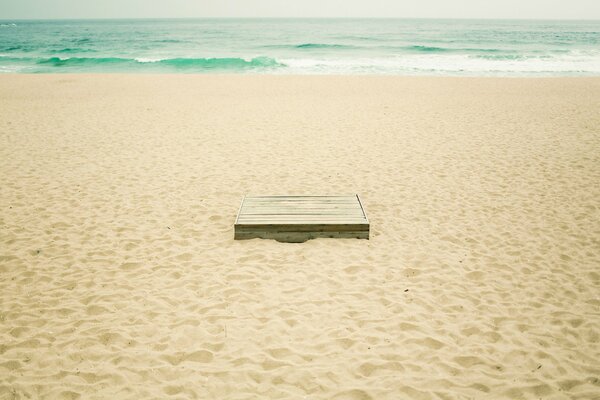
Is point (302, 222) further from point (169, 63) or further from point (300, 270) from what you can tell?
point (169, 63)

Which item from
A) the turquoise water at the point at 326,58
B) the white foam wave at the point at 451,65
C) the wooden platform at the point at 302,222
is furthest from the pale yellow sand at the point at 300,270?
the turquoise water at the point at 326,58

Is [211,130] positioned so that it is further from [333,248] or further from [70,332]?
[70,332]

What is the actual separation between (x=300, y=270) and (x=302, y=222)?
92 cm

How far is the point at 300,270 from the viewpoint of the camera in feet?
17.1

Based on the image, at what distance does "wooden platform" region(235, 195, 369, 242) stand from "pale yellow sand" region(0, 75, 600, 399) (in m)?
0.20

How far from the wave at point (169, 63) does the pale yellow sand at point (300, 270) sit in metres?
23.7

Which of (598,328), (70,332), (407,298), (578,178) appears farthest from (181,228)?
(578,178)

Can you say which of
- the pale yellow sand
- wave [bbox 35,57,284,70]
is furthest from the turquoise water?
the pale yellow sand

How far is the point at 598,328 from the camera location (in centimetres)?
420

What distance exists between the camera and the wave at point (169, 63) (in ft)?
109

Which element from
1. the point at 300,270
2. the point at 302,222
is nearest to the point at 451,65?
the point at 302,222

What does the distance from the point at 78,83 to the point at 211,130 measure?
1430cm

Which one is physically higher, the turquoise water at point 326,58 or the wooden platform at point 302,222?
the turquoise water at point 326,58

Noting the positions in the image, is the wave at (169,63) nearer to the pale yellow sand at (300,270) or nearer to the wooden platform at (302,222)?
the pale yellow sand at (300,270)
